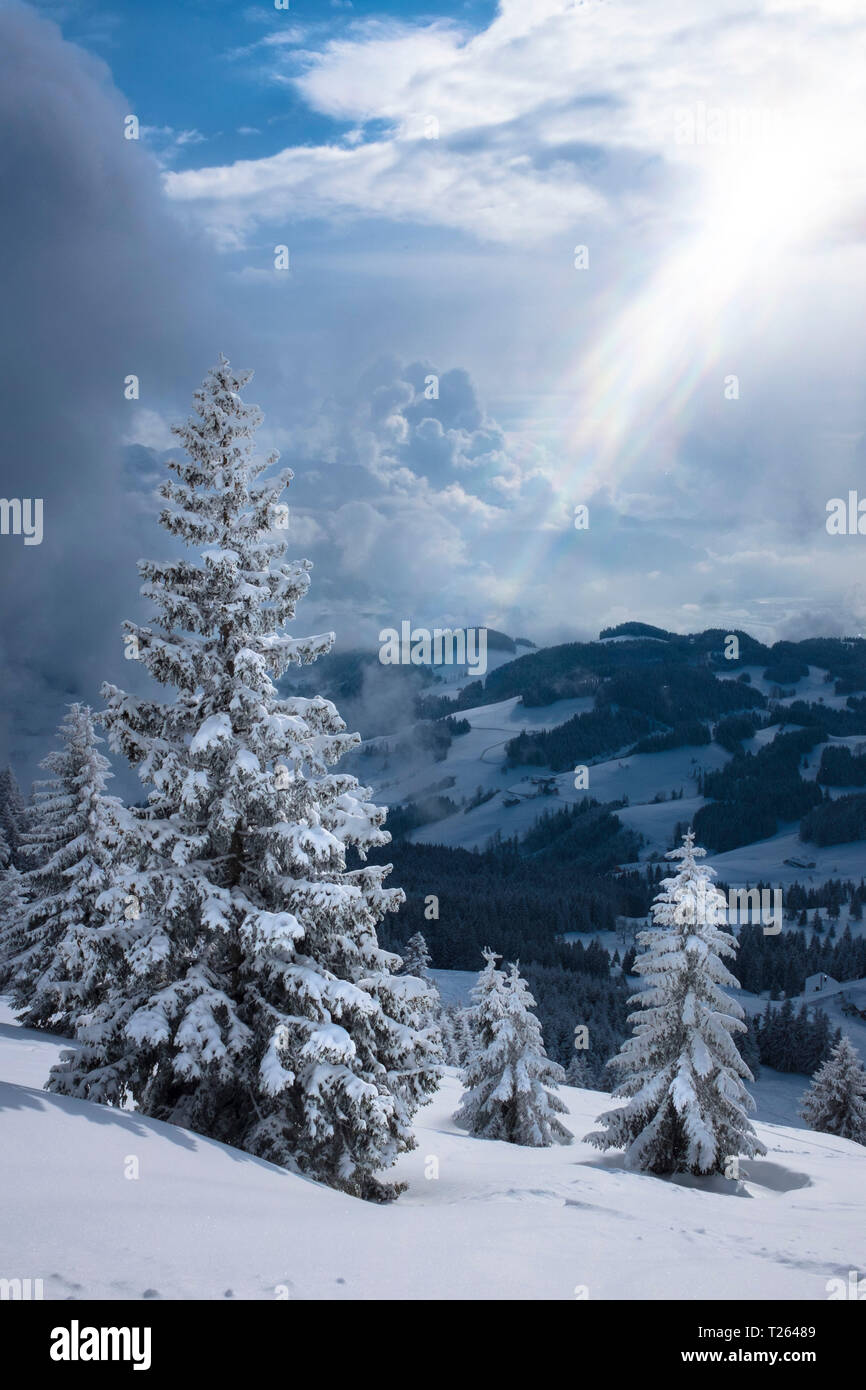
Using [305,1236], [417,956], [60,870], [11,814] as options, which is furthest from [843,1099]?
[11,814]

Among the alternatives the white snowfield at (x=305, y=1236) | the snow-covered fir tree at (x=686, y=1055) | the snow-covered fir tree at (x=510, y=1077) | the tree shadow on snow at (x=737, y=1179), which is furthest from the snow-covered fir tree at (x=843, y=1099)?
the white snowfield at (x=305, y=1236)

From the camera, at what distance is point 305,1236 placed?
8.62 meters

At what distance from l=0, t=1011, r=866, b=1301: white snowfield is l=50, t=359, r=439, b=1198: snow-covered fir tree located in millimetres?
1337

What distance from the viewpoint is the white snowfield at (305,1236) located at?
7.20 m

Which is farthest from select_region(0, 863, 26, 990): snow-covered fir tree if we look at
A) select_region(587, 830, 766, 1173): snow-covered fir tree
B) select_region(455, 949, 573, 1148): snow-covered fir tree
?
select_region(587, 830, 766, 1173): snow-covered fir tree

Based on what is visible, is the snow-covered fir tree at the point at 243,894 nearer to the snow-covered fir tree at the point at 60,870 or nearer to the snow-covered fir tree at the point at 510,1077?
the snow-covered fir tree at the point at 60,870

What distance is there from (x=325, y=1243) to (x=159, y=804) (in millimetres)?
7010

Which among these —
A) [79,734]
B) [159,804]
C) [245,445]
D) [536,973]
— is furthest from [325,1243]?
[536,973]

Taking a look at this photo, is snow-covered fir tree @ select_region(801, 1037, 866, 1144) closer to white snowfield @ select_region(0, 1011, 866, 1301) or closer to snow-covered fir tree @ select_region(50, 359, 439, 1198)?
white snowfield @ select_region(0, 1011, 866, 1301)

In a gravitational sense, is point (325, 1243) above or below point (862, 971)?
above

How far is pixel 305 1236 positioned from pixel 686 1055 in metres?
17.0

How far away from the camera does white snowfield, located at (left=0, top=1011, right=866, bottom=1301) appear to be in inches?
283
